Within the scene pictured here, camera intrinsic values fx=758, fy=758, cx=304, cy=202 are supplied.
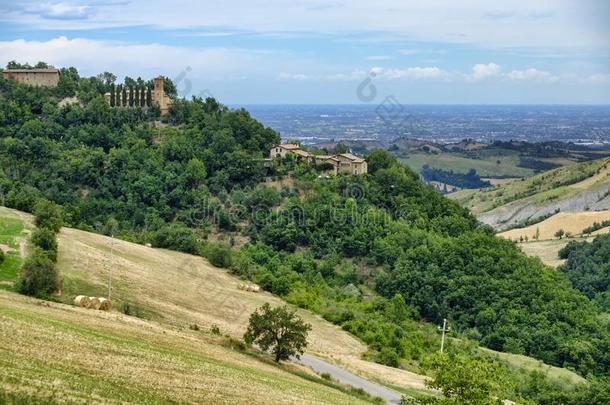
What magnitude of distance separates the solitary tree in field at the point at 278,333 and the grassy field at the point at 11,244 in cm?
1328

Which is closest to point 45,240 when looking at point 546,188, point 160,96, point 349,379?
point 349,379

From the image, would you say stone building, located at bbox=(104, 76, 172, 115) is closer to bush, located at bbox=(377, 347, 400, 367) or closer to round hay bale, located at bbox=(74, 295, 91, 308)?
bush, located at bbox=(377, 347, 400, 367)

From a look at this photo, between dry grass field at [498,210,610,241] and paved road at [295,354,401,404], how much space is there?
291ft

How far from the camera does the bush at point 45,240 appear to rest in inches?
1833

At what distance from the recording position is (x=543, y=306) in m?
63.7

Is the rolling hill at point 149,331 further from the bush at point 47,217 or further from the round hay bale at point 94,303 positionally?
the round hay bale at point 94,303

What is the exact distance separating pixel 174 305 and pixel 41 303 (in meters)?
10.2

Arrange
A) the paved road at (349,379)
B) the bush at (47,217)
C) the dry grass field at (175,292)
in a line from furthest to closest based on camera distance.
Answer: the bush at (47,217), the dry grass field at (175,292), the paved road at (349,379)

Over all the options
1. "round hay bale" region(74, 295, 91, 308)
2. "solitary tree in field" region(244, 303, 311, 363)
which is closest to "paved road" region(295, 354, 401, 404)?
"solitary tree in field" region(244, 303, 311, 363)

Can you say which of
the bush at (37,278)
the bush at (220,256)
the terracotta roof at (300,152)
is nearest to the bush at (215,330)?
the bush at (37,278)

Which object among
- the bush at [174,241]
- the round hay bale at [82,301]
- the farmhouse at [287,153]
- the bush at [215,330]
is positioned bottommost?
the bush at [215,330]

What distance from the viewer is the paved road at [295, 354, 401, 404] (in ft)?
123

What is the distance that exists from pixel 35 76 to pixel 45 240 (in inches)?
1995

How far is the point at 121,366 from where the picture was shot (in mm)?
27453
